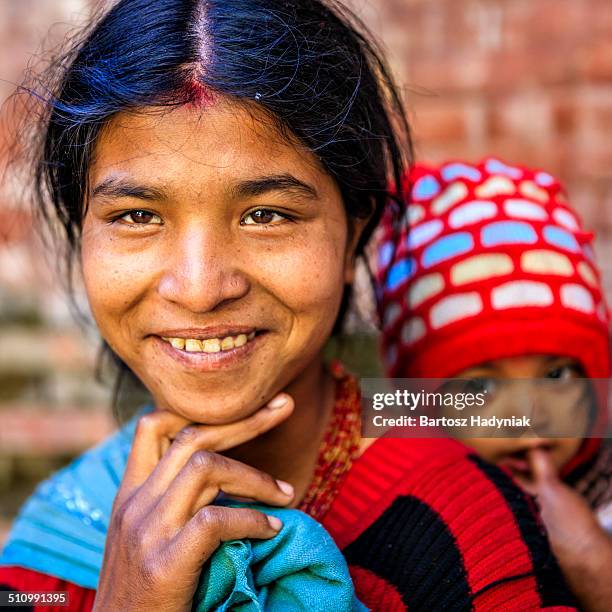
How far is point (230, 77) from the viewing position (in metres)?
1.49

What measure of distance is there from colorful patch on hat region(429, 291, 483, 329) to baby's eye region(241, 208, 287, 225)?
61 cm

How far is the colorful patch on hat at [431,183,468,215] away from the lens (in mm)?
2080

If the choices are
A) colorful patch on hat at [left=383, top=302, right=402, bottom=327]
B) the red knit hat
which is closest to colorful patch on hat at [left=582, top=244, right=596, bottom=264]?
the red knit hat

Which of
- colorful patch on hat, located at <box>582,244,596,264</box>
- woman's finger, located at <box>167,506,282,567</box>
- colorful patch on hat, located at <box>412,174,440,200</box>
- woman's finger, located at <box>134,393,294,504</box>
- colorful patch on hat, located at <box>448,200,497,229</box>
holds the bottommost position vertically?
woman's finger, located at <box>167,506,282,567</box>

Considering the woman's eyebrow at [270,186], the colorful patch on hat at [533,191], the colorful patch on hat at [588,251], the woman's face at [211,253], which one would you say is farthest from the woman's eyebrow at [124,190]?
the colorful patch on hat at [588,251]

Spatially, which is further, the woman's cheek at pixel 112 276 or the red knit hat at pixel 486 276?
the red knit hat at pixel 486 276

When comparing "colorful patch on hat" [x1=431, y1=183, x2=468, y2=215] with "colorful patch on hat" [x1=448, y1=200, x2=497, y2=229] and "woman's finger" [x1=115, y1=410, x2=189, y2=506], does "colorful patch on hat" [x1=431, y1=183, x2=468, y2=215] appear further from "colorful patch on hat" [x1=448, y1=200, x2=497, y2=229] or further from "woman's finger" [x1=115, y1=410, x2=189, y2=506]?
"woman's finger" [x1=115, y1=410, x2=189, y2=506]

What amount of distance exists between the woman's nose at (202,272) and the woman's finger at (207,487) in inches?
10.4

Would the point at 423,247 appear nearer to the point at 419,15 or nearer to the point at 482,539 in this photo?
the point at 482,539

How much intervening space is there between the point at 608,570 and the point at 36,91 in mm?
1499

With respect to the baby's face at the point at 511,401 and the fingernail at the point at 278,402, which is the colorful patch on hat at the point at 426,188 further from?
the fingernail at the point at 278,402

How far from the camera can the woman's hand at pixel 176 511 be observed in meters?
1.41

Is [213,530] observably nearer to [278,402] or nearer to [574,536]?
[278,402]

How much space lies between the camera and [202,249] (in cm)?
144
